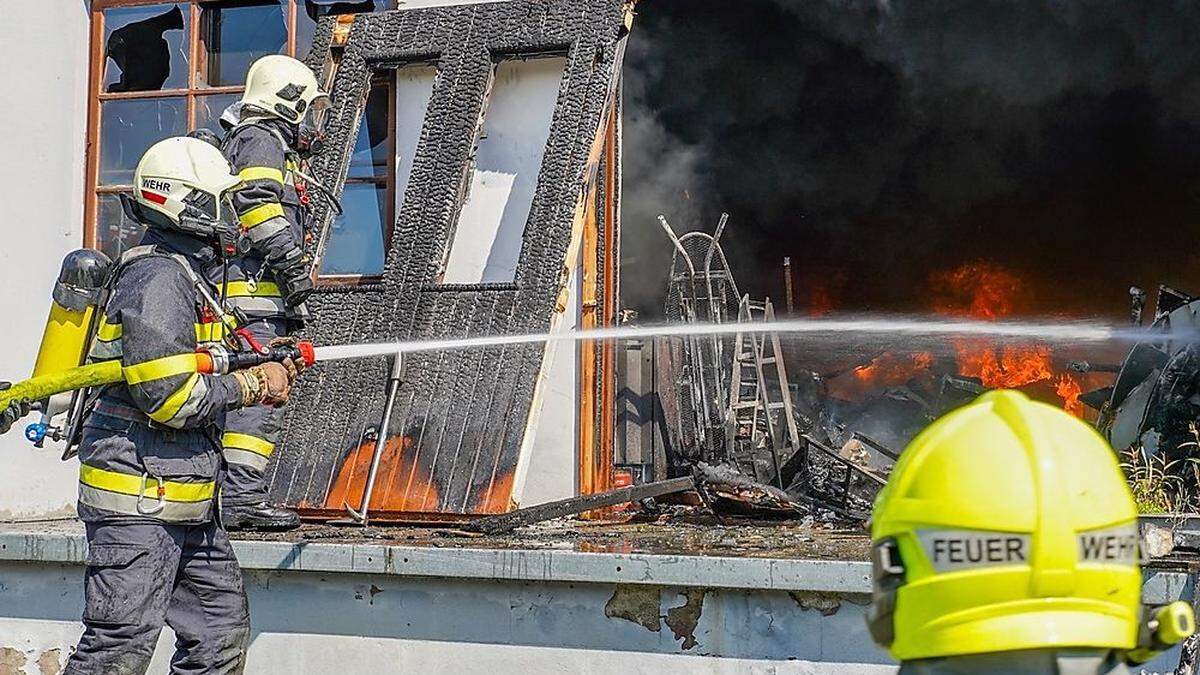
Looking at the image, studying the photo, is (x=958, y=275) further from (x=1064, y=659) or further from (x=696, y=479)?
(x=1064, y=659)

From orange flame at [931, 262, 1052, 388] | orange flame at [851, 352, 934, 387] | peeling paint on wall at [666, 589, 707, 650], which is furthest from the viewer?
orange flame at [931, 262, 1052, 388]

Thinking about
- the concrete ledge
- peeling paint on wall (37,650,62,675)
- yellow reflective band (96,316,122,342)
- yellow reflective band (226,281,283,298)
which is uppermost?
yellow reflective band (226,281,283,298)

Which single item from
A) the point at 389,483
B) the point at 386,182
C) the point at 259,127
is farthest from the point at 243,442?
the point at 386,182

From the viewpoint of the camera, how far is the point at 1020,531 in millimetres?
1491

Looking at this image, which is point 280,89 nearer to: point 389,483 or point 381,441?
point 381,441

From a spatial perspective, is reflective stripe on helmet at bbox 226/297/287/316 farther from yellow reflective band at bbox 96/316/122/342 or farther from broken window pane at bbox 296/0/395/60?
broken window pane at bbox 296/0/395/60

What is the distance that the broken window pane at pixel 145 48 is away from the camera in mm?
7695

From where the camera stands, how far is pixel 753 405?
364 inches

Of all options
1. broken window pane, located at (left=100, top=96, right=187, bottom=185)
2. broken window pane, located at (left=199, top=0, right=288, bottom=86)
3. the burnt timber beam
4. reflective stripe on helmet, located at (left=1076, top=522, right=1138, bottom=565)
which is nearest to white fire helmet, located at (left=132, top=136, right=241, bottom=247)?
the burnt timber beam

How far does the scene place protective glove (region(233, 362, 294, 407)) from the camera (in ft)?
13.3

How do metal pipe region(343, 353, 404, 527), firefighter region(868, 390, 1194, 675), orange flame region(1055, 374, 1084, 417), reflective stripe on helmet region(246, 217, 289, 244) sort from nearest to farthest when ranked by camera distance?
1. firefighter region(868, 390, 1194, 675)
2. reflective stripe on helmet region(246, 217, 289, 244)
3. metal pipe region(343, 353, 404, 527)
4. orange flame region(1055, 374, 1084, 417)

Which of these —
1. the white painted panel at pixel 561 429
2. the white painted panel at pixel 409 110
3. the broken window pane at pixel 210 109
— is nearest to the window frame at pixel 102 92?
the broken window pane at pixel 210 109

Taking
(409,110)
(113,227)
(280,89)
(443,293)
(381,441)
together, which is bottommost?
(381,441)

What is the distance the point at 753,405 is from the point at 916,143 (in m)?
5.08
